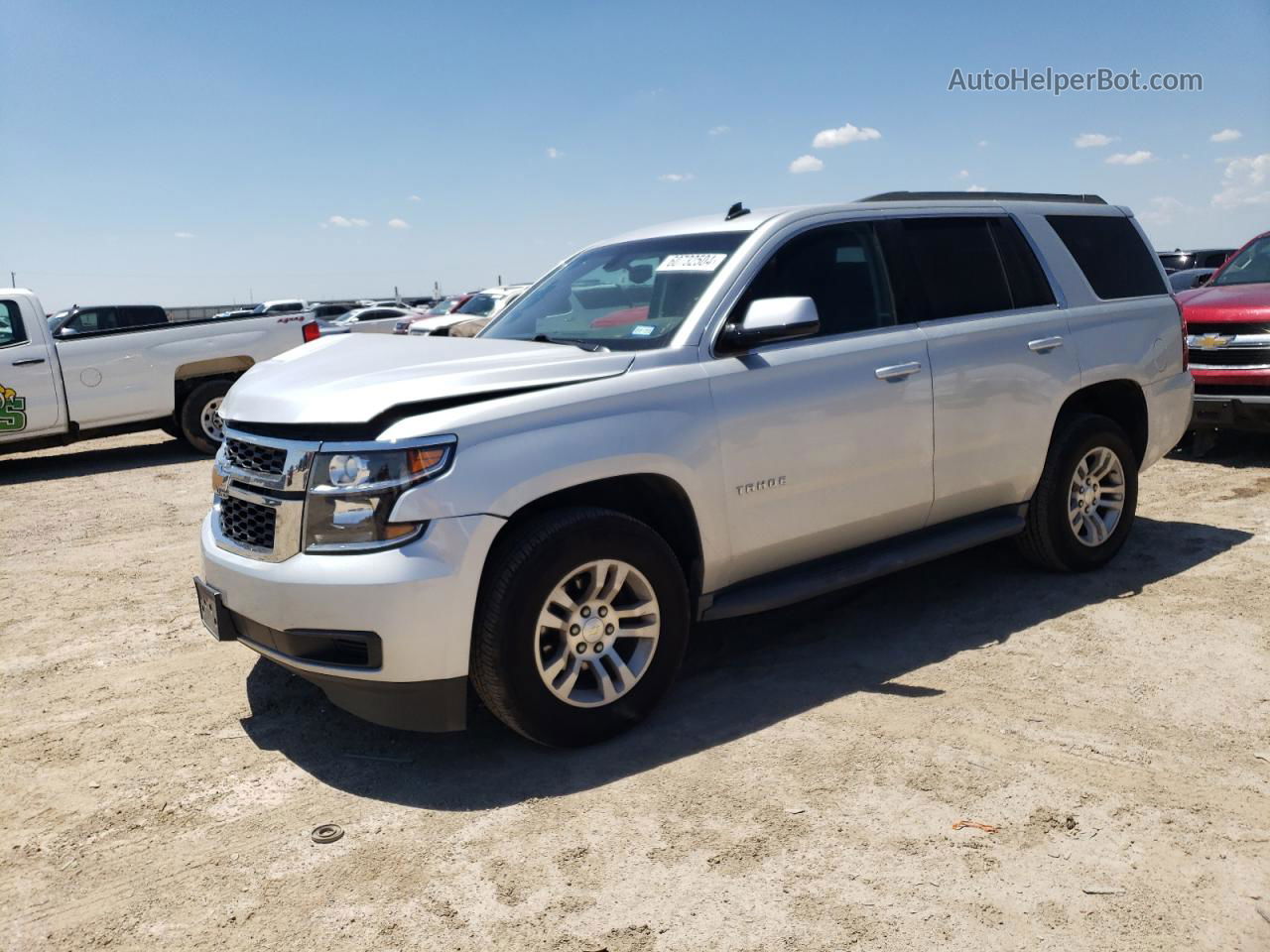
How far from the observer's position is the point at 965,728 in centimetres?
391

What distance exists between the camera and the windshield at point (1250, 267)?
9.43 metres

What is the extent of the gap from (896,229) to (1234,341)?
5076 millimetres

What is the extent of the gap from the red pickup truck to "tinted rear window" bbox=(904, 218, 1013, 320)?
3820 millimetres

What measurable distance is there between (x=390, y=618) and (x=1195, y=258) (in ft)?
77.9

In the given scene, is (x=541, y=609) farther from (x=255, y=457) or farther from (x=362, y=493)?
(x=255, y=457)

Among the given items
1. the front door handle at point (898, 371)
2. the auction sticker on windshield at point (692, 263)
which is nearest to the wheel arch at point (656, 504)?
the auction sticker on windshield at point (692, 263)

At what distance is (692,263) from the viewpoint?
4.47 meters

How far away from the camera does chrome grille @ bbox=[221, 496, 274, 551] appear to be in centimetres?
368

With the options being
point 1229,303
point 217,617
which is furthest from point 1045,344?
point 1229,303

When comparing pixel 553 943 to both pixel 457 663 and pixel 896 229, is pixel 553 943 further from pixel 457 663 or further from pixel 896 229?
pixel 896 229

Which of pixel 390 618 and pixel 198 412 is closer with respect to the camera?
pixel 390 618

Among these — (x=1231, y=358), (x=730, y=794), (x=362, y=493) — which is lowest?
(x=730, y=794)

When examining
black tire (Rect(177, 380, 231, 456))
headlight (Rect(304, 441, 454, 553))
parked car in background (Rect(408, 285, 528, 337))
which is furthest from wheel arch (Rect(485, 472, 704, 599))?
parked car in background (Rect(408, 285, 528, 337))

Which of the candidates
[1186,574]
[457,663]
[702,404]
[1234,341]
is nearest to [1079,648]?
[1186,574]
